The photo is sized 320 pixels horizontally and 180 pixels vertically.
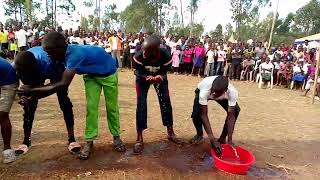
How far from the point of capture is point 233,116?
5051mm

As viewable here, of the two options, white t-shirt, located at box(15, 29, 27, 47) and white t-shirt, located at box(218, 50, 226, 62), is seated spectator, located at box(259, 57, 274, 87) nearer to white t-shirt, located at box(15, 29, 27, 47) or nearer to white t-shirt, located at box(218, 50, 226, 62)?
white t-shirt, located at box(218, 50, 226, 62)

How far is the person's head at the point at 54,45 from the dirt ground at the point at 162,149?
56.3 inches

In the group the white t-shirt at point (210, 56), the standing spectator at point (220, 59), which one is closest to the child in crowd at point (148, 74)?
the white t-shirt at point (210, 56)

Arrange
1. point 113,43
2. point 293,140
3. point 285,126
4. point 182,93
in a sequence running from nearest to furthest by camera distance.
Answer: point 293,140 → point 285,126 → point 182,93 → point 113,43

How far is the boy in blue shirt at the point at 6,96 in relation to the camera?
14.7ft

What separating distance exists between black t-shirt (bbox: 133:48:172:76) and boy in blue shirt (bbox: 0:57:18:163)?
1667 millimetres

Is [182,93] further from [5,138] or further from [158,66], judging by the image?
[5,138]

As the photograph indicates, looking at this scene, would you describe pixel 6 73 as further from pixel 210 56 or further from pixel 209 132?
pixel 210 56

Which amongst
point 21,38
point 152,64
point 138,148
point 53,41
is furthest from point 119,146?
point 21,38

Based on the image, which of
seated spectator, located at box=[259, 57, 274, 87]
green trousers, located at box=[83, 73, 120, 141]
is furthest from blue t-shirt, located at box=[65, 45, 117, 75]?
seated spectator, located at box=[259, 57, 274, 87]

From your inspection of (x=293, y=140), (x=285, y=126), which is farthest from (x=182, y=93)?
(x=293, y=140)

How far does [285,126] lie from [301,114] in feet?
6.80

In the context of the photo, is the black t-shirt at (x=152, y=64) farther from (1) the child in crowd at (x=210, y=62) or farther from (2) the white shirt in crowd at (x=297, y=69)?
(2) the white shirt in crowd at (x=297, y=69)

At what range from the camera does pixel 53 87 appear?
4297 millimetres
